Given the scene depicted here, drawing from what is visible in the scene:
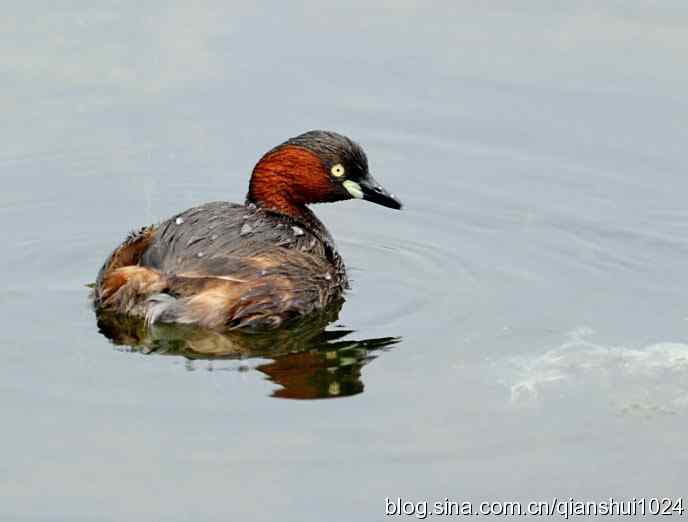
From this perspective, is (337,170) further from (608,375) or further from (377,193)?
(608,375)

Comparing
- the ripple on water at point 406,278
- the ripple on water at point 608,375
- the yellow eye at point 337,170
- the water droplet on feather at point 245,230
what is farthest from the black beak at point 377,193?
the ripple on water at point 608,375

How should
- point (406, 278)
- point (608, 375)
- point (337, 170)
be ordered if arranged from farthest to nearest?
point (337, 170), point (406, 278), point (608, 375)

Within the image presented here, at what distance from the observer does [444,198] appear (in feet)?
35.7

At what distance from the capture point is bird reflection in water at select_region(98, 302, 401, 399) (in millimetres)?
8180

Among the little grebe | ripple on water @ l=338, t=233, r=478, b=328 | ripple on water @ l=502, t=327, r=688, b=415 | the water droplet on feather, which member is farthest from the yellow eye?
ripple on water @ l=502, t=327, r=688, b=415

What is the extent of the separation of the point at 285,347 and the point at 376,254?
1646mm

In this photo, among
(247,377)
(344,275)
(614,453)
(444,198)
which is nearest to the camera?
(614,453)

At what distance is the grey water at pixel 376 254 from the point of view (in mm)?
7227

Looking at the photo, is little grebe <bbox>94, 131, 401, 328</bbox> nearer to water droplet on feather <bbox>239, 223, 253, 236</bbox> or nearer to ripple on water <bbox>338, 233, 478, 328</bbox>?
water droplet on feather <bbox>239, 223, 253, 236</bbox>

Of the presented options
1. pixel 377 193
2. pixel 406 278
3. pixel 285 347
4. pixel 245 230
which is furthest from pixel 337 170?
pixel 285 347

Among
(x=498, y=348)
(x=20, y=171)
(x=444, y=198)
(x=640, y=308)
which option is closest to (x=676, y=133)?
(x=444, y=198)

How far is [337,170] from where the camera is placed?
9867mm

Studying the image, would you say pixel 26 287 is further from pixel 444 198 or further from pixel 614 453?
pixel 614 453

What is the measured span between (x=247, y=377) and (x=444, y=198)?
312 centimetres
